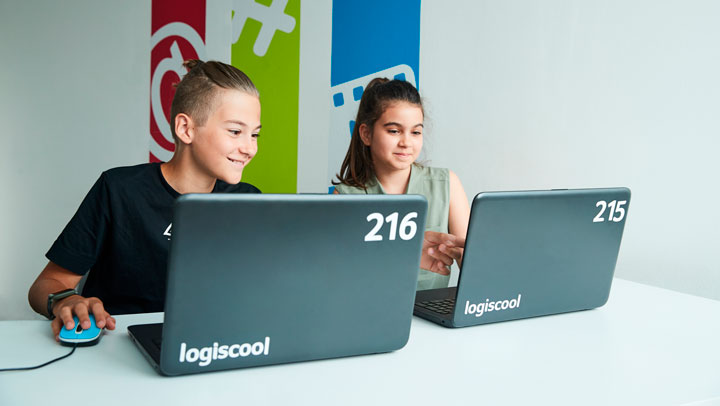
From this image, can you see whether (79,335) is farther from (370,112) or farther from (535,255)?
(370,112)

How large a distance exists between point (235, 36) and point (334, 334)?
2.80 metres

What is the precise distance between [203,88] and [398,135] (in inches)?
24.4

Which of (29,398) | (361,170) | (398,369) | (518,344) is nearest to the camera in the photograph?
(29,398)

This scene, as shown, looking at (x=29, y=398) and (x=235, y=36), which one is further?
(x=235, y=36)

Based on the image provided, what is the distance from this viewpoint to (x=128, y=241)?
1.27 m

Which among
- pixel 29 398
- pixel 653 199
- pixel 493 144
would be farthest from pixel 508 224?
pixel 493 144

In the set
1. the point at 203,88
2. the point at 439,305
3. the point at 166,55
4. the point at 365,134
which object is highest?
the point at 166,55

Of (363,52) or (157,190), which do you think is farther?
(363,52)

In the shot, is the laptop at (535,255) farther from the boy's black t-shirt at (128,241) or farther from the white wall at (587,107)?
the boy's black t-shirt at (128,241)

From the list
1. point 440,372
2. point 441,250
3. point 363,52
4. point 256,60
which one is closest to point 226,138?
point 441,250

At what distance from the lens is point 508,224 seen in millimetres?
864

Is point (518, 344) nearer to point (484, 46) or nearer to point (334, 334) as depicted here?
point (334, 334)

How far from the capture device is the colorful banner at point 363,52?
82.7 inches

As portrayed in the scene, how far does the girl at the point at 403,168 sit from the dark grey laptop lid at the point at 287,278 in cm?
92
